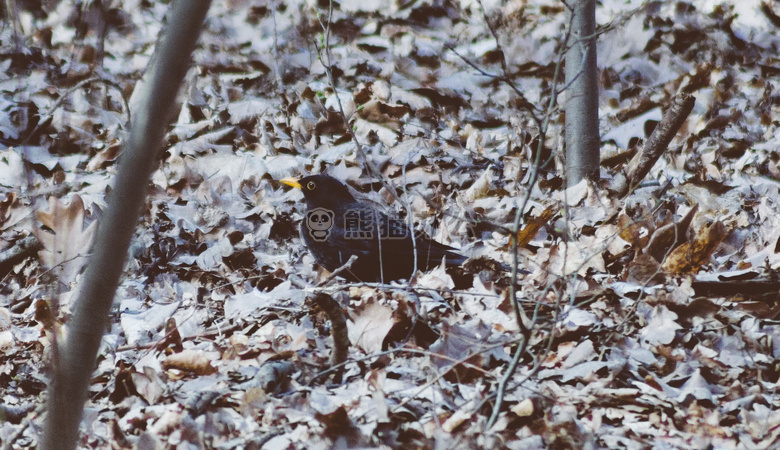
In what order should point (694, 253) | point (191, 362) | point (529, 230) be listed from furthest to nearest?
point (529, 230), point (694, 253), point (191, 362)

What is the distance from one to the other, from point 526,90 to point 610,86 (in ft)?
2.84

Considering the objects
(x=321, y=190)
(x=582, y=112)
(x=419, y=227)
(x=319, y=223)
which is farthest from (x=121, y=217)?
(x=582, y=112)

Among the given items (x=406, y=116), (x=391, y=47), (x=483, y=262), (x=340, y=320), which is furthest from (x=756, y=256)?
(x=391, y=47)

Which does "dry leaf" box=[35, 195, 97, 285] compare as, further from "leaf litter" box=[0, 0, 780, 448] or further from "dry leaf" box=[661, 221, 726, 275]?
"dry leaf" box=[661, 221, 726, 275]

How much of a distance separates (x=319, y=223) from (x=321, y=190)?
11.2 inches

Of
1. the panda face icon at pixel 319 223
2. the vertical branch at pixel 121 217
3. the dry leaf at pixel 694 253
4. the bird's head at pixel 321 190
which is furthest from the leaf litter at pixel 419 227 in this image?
the bird's head at pixel 321 190

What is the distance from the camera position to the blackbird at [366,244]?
12.2ft

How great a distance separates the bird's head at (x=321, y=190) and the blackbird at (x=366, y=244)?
0.03 m

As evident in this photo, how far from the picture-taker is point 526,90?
22.0ft

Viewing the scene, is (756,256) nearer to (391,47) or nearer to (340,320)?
(340,320)

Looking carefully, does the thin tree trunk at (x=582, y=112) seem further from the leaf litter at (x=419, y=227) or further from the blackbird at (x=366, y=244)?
the blackbird at (x=366, y=244)

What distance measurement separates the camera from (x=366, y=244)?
3.88 m

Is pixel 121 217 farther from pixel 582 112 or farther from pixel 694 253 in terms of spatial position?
pixel 582 112

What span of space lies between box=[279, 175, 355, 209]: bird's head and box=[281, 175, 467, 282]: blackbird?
3 centimetres
